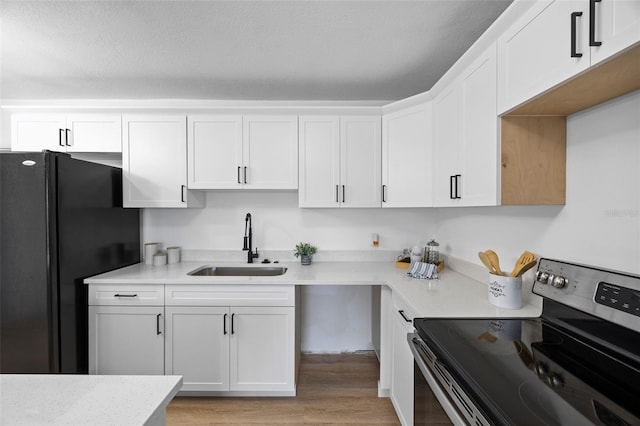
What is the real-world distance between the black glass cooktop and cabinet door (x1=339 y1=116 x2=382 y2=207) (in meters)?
1.35

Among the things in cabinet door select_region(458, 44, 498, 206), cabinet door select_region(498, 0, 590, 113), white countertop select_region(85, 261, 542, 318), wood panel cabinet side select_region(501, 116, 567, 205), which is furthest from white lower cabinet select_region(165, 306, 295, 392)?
cabinet door select_region(498, 0, 590, 113)

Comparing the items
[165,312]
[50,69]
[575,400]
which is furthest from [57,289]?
[575,400]

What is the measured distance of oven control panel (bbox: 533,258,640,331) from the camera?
0.87 meters

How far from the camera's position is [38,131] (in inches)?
94.3

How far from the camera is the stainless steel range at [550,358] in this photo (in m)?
0.73

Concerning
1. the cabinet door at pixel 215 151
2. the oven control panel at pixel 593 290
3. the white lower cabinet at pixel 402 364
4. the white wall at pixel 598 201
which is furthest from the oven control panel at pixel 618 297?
the cabinet door at pixel 215 151

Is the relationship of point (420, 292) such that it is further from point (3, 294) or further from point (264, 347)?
point (3, 294)

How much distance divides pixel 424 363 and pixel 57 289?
2.25 m

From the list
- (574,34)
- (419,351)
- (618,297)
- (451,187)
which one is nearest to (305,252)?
(451,187)

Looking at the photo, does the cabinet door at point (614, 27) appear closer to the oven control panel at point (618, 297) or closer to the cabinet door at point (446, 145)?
the oven control panel at point (618, 297)

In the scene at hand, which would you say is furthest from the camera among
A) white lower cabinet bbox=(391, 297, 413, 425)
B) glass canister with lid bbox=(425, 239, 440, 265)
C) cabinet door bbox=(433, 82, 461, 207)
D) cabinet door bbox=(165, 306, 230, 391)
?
glass canister with lid bbox=(425, 239, 440, 265)

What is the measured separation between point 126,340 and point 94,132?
171 centimetres

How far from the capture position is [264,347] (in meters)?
2.08

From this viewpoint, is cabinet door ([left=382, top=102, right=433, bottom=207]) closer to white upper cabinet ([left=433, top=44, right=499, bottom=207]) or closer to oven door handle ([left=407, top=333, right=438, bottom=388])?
white upper cabinet ([left=433, top=44, right=499, bottom=207])
